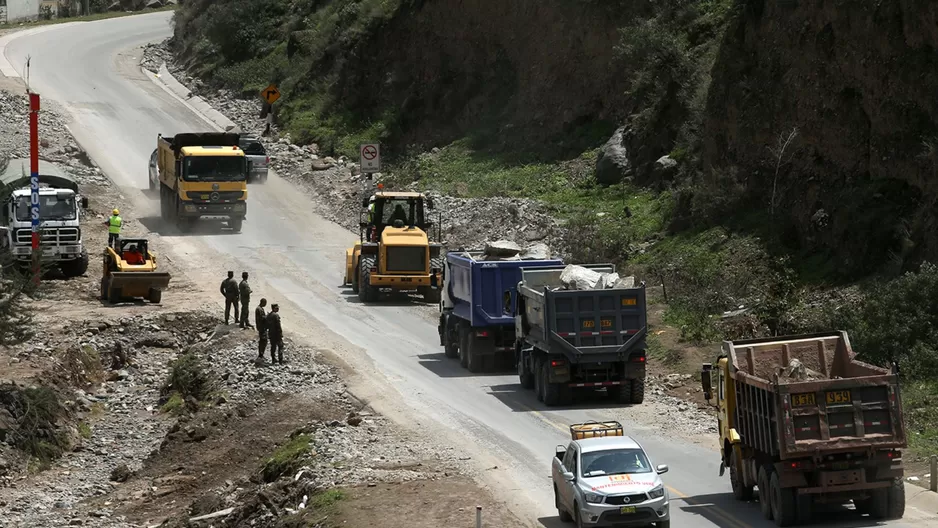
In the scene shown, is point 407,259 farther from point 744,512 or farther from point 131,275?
point 744,512

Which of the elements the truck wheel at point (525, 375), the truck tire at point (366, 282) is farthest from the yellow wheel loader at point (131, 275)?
the truck wheel at point (525, 375)

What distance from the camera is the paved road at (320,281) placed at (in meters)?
22.5

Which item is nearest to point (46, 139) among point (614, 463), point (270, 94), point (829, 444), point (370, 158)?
point (270, 94)

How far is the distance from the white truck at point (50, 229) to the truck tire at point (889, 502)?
30.0m

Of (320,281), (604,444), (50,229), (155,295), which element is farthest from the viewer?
(320,281)

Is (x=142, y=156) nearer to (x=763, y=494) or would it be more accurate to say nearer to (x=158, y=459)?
(x=158, y=459)

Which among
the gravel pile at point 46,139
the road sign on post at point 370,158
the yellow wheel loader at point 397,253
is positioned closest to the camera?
the yellow wheel loader at point 397,253

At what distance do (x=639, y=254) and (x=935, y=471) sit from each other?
21679mm

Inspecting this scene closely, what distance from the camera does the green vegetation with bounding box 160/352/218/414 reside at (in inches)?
1282

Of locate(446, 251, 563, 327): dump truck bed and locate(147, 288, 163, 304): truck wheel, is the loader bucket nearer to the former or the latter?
locate(147, 288, 163, 304): truck wheel

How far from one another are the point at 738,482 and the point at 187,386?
17.3m

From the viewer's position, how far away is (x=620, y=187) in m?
48.5

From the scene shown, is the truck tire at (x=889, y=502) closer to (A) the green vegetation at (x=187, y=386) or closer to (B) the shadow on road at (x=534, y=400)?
(B) the shadow on road at (x=534, y=400)

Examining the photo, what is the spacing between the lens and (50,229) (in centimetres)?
4316
